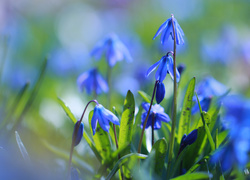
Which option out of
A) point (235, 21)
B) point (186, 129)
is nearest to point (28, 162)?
point (186, 129)

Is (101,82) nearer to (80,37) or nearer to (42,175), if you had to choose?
(42,175)

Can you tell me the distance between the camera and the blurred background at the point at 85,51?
2.17 meters

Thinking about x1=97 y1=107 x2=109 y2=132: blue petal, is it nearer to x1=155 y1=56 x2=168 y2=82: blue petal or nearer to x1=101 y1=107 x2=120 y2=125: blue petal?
x1=101 y1=107 x2=120 y2=125: blue petal

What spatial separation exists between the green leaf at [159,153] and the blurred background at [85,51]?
387 mm

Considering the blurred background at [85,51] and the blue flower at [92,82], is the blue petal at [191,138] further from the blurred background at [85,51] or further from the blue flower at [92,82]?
the blue flower at [92,82]

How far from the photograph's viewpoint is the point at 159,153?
3.84 ft

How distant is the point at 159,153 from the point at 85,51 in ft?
11.2

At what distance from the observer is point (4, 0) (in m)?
5.96

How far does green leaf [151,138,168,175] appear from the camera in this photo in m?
1.13

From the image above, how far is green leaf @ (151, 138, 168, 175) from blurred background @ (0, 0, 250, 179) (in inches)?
15.3

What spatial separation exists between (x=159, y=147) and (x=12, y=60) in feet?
10.2

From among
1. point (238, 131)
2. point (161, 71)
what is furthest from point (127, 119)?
point (238, 131)

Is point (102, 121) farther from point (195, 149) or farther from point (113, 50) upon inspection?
point (113, 50)

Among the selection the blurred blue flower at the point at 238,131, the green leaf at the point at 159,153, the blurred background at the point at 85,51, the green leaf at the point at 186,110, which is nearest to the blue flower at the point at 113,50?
the blurred background at the point at 85,51
